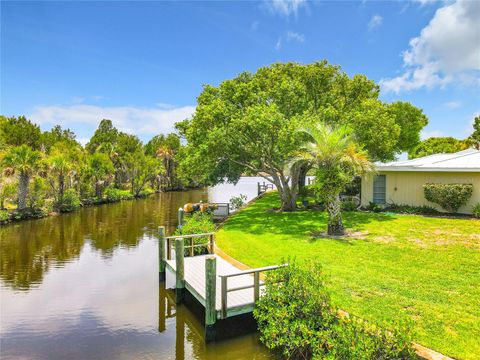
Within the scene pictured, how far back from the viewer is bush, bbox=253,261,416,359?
5.12 meters

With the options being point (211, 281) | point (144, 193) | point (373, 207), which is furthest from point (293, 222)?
point (144, 193)

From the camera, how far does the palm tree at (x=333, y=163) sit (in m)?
14.1

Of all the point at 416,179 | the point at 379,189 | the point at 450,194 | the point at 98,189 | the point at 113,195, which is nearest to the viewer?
the point at 450,194

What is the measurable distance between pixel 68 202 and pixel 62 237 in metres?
12.6

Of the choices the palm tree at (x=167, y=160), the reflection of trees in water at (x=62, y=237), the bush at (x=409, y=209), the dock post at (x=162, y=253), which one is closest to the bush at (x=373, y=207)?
the bush at (x=409, y=209)

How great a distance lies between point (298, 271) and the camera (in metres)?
7.10

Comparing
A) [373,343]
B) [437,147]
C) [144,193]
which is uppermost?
[437,147]

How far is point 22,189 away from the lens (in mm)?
26422

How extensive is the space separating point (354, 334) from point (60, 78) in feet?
113

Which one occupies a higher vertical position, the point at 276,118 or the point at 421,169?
the point at 276,118

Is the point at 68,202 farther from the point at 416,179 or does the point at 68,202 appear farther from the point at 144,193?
the point at 416,179

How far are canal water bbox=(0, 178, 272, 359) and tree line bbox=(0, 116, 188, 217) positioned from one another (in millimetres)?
8702

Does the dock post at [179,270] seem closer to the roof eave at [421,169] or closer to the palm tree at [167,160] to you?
the roof eave at [421,169]

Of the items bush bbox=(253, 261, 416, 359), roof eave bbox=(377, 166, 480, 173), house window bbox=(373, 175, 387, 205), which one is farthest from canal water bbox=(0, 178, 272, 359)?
roof eave bbox=(377, 166, 480, 173)
